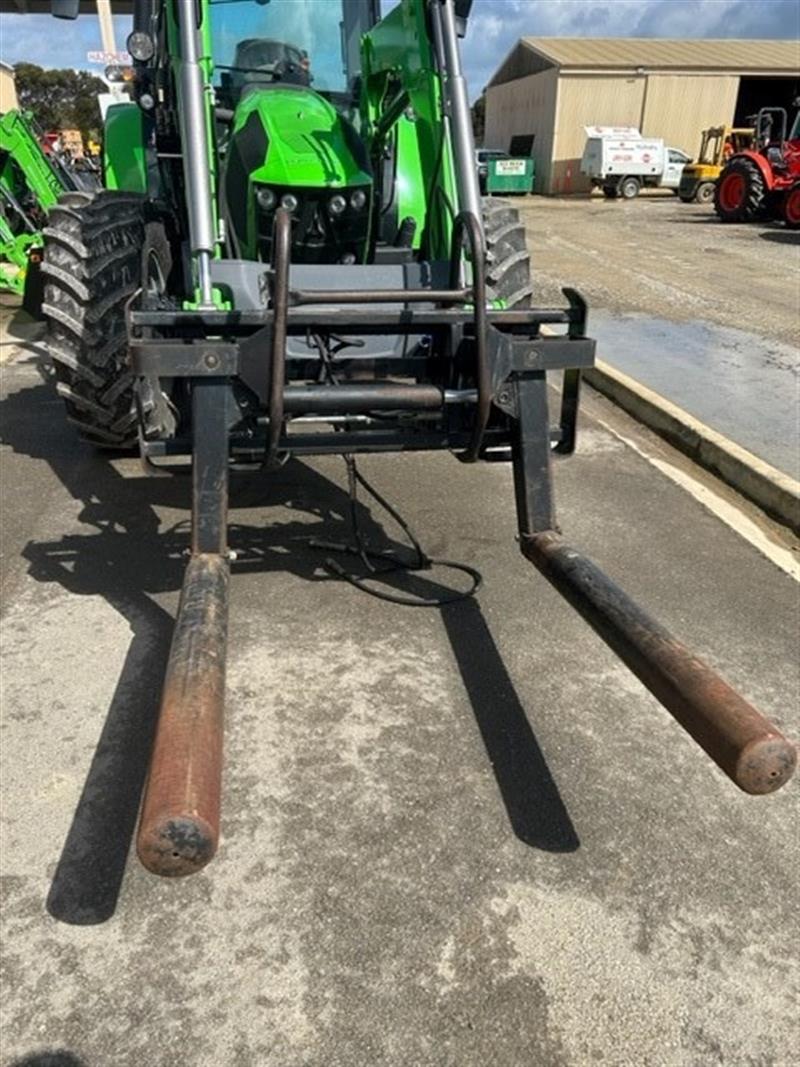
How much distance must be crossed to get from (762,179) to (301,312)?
23.2 metres

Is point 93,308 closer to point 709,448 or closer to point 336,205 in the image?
point 336,205

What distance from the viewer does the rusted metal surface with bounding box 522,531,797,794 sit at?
194 centimetres

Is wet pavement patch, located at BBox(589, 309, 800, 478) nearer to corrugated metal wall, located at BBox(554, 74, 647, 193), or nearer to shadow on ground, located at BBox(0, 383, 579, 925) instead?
shadow on ground, located at BBox(0, 383, 579, 925)

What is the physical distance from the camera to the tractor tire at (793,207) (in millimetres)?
21562

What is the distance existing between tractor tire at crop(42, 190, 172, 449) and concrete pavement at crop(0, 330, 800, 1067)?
38.2 inches

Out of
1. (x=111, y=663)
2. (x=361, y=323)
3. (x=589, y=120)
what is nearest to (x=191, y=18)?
(x=361, y=323)

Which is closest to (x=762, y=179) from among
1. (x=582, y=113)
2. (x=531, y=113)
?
(x=582, y=113)

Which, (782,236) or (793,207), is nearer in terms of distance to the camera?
(782,236)

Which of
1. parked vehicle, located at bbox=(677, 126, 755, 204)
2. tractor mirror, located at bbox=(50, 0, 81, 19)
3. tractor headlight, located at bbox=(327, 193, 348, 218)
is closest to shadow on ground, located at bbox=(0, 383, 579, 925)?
tractor headlight, located at bbox=(327, 193, 348, 218)

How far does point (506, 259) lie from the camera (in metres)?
5.12

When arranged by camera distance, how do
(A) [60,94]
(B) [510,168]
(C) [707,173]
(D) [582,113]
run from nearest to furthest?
(C) [707,173] → (B) [510,168] → (D) [582,113] → (A) [60,94]

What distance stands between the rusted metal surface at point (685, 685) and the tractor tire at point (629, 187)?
3570 centimetres

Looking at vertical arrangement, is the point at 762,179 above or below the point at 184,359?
below

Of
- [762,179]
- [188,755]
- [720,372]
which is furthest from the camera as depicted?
[762,179]
